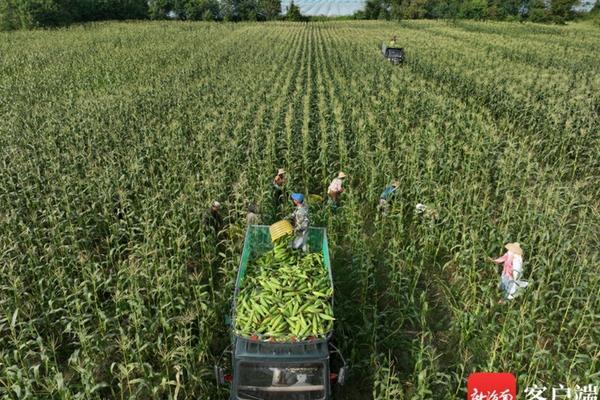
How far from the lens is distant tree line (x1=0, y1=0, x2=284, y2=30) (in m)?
48.4

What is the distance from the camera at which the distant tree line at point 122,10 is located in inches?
1905

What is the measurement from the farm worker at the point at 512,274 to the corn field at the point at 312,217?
0.75ft

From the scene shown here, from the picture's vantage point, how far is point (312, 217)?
31.6 ft

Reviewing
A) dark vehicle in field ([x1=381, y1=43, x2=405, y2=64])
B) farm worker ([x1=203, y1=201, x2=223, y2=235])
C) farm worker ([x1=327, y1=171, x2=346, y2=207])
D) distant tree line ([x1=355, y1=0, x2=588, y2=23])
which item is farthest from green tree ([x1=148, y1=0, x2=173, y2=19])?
farm worker ([x1=203, y1=201, x2=223, y2=235])

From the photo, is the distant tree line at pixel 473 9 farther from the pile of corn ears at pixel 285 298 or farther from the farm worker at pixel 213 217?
the pile of corn ears at pixel 285 298

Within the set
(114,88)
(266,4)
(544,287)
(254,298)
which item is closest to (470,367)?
(544,287)

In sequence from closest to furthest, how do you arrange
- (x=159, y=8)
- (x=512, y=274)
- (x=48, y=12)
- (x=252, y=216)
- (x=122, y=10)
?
(x=512, y=274) < (x=252, y=216) < (x=48, y=12) < (x=122, y=10) < (x=159, y=8)

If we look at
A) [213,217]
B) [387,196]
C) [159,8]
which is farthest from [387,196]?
[159,8]

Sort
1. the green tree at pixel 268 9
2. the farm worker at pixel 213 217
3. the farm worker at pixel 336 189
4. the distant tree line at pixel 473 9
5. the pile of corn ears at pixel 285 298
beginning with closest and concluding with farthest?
1. the pile of corn ears at pixel 285 298
2. the farm worker at pixel 213 217
3. the farm worker at pixel 336 189
4. the distant tree line at pixel 473 9
5. the green tree at pixel 268 9

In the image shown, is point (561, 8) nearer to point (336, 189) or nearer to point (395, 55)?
point (395, 55)

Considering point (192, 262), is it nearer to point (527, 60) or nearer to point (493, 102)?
point (493, 102)

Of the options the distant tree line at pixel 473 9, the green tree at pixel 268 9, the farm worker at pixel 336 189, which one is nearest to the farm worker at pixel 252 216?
the farm worker at pixel 336 189

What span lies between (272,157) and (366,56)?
831 inches

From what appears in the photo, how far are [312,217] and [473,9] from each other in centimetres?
8748
